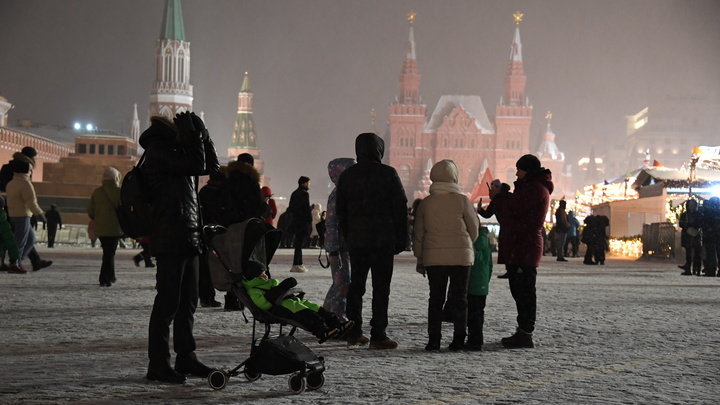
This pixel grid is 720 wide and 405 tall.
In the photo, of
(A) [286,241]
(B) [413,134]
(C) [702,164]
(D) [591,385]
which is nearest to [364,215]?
(D) [591,385]

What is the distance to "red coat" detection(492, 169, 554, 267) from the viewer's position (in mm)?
8070

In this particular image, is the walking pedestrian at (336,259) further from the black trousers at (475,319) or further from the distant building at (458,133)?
the distant building at (458,133)

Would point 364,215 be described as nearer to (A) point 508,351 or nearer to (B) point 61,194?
(A) point 508,351

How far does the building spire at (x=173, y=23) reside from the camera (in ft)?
405

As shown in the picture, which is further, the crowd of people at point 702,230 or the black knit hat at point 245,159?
the crowd of people at point 702,230

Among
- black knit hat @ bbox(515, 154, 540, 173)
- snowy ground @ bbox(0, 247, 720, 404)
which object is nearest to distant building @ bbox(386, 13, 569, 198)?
snowy ground @ bbox(0, 247, 720, 404)

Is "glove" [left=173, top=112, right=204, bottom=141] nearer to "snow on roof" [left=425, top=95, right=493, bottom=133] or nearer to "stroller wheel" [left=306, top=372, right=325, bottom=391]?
"stroller wheel" [left=306, top=372, right=325, bottom=391]

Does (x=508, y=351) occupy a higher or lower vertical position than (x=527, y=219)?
lower

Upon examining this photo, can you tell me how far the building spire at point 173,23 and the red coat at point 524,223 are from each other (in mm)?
118317

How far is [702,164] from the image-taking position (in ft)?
103

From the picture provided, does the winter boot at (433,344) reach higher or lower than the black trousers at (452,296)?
lower

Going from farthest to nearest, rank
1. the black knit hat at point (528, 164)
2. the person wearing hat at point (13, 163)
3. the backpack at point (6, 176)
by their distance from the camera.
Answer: the backpack at point (6, 176)
the person wearing hat at point (13, 163)
the black knit hat at point (528, 164)

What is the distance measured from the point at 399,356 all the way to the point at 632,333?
2.67 meters

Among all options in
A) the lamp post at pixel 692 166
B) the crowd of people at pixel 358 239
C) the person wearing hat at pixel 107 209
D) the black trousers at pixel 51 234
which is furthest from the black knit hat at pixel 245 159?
the black trousers at pixel 51 234
